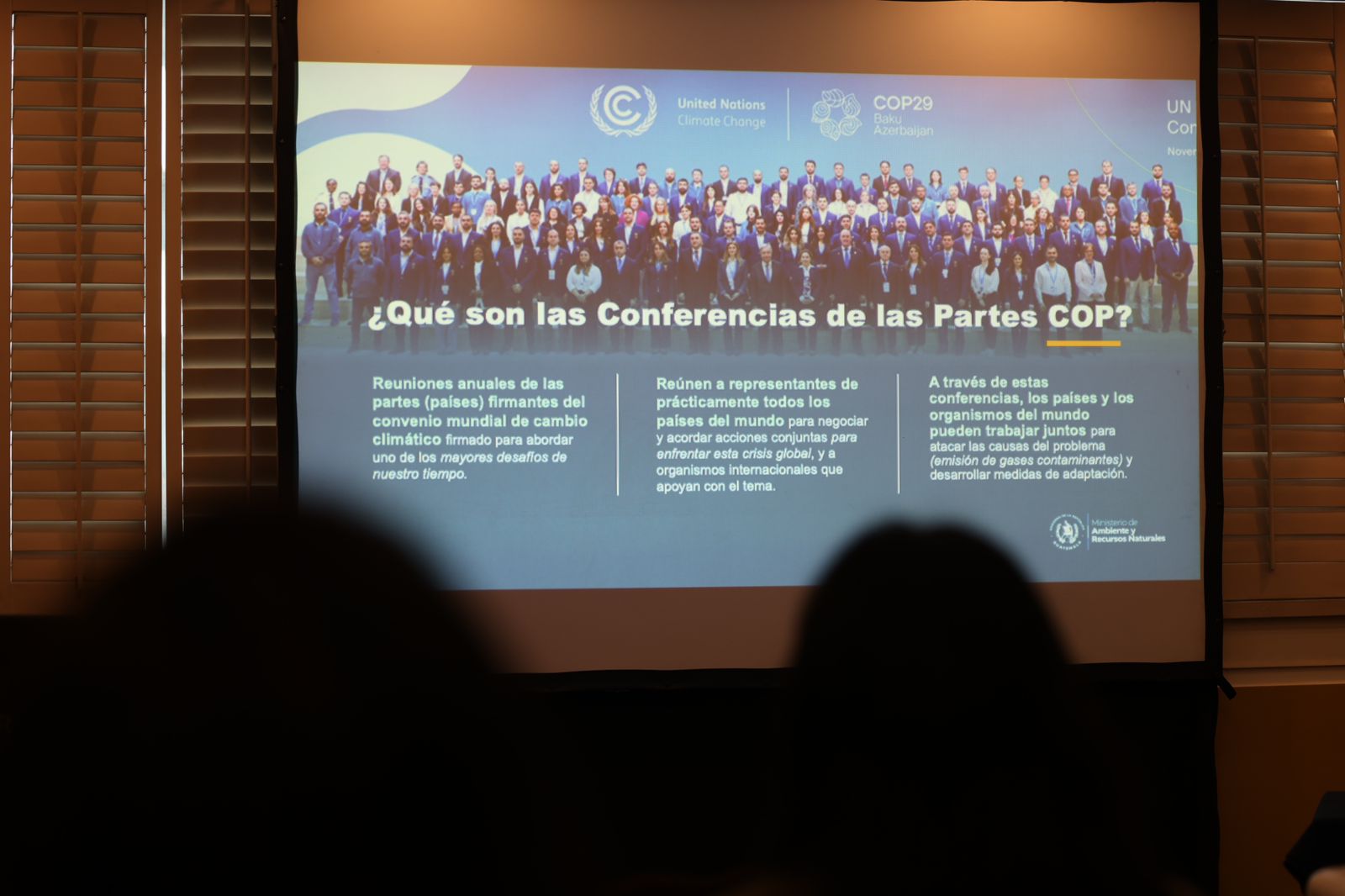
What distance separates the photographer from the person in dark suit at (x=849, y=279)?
2906 mm

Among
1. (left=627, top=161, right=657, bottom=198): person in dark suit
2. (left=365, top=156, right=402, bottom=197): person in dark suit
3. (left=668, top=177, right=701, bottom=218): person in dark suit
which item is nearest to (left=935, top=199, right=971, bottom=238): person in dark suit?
(left=668, top=177, right=701, bottom=218): person in dark suit

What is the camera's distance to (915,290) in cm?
292

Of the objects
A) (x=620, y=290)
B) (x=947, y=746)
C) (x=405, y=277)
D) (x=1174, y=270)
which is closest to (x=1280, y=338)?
(x=1174, y=270)

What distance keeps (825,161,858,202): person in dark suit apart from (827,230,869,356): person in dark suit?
107mm

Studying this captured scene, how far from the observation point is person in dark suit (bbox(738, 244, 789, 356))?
Result: 2887 mm

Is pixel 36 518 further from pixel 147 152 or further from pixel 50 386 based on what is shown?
pixel 147 152

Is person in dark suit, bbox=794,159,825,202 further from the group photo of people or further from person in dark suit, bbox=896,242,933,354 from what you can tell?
person in dark suit, bbox=896,242,933,354

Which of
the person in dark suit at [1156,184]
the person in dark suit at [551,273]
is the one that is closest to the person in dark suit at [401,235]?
the person in dark suit at [551,273]

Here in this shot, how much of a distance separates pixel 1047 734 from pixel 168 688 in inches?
26.2

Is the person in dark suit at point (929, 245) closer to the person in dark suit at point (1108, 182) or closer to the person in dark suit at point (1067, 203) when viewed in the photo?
the person in dark suit at point (1067, 203)

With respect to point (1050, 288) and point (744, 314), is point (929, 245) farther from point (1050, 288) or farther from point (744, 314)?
point (744, 314)

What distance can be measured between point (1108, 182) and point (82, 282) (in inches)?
115

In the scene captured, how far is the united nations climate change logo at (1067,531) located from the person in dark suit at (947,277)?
59cm

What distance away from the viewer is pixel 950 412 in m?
2.91
